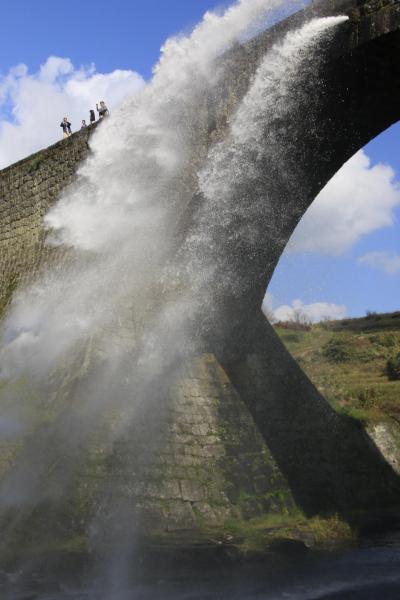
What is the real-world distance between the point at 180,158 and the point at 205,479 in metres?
3.84

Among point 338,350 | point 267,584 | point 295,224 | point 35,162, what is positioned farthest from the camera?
point 338,350

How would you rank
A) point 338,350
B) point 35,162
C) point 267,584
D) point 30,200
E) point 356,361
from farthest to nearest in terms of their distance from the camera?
point 338,350 → point 356,361 → point 30,200 → point 35,162 → point 267,584

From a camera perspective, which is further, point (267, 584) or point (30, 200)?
point (30, 200)

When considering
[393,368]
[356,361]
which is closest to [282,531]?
[393,368]

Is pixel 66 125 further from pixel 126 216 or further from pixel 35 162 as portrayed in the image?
pixel 126 216

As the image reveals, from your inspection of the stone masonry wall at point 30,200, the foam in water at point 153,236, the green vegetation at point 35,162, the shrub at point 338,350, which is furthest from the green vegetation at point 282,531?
the shrub at point 338,350

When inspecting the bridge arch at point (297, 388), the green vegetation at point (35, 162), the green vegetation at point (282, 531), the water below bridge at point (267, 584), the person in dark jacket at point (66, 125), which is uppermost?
the person in dark jacket at point (66, 125)

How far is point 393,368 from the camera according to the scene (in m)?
15.0

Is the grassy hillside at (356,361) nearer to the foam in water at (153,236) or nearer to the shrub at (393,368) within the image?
the shrub at (393,368)

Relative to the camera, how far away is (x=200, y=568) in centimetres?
698

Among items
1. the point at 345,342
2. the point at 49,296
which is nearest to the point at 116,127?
the point at 49,296

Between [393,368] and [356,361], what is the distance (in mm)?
1736

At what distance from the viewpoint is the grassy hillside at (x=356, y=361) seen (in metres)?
11.4

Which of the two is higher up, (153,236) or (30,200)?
(30,200)
